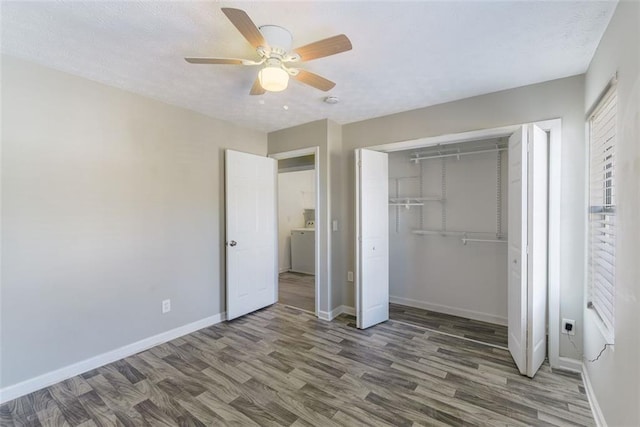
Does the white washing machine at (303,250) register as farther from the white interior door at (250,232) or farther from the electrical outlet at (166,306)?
the electrical outlet at (166,306)

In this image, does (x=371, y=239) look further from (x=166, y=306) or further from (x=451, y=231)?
(x=166, y=306)

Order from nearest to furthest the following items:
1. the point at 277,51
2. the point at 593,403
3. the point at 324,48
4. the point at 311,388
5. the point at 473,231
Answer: the point at 324,48 → the point at 277,51 → the point at 593,403 → the point at 311,388 → the point at 473,231

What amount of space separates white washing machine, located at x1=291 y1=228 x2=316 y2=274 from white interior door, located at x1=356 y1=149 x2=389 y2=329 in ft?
8.50

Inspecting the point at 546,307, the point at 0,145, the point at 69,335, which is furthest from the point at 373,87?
the point at 69,335

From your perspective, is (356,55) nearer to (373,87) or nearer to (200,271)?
(373,87)

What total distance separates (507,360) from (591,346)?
65cm

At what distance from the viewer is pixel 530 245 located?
2266 mm

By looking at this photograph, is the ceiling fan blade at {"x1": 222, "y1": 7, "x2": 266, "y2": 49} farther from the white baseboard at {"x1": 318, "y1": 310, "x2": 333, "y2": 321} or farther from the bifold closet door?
the white baseboard at {"x1": 318, "y1": 310, "x2": 333, "y2": 321}

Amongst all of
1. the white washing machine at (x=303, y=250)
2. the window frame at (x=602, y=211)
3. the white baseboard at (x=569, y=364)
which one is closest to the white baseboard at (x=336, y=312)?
the white baseboard at (x=569, y=364)

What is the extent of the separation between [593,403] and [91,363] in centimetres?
386

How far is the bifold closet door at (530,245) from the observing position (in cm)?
226

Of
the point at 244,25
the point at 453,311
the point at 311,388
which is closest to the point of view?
the point at 244,25

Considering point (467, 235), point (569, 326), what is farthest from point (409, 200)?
point (569, 326)

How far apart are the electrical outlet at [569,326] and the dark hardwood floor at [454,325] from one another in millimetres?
555
